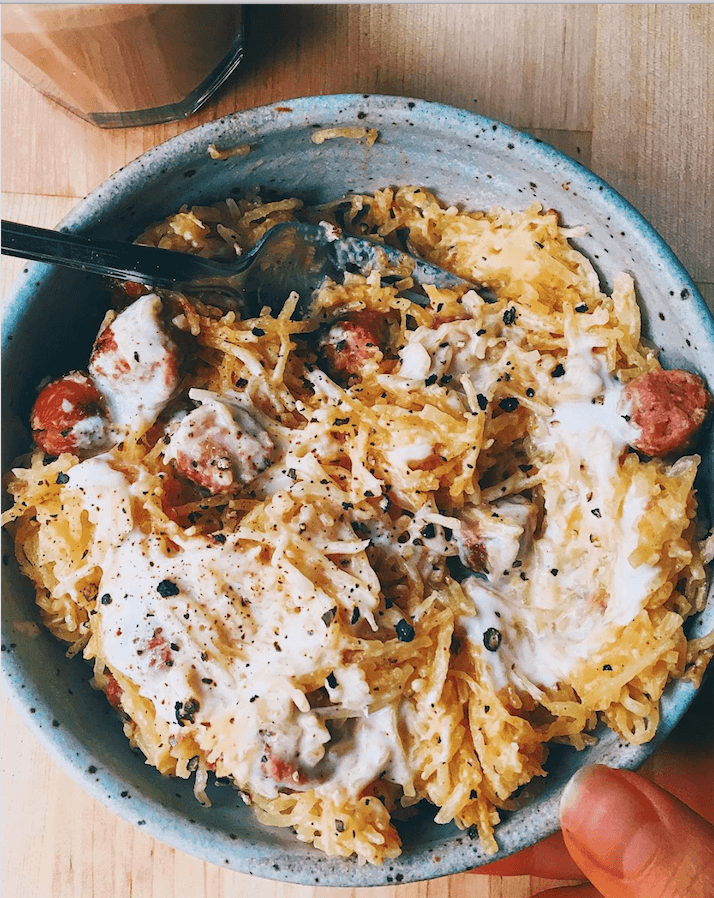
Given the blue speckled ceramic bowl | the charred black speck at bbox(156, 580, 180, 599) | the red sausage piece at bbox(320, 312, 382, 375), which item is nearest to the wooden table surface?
the blue speckled ceramic bowl

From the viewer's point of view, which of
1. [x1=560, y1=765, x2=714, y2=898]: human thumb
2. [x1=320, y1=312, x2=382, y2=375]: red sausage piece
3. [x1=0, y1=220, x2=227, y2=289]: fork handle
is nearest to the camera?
[x1=560, y1=765, x2=714, y2=898]: human thumb

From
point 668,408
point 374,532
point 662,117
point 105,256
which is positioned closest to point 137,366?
point 105,256

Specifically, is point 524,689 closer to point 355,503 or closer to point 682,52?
point 355,503

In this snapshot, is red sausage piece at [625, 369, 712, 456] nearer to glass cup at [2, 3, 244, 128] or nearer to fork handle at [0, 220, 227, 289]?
fork handle at [0, 220, 227, 289]

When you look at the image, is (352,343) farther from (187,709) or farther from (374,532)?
(187,709)

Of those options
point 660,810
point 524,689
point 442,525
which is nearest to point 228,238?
point 442,525

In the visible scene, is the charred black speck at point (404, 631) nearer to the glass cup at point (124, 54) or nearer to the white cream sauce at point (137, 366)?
the white cream sauce at point (137, 366)

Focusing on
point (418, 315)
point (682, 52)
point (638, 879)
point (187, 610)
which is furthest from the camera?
point (682, 52)
